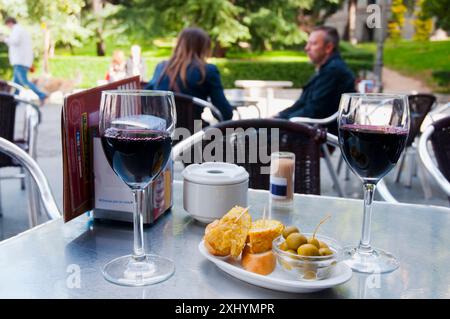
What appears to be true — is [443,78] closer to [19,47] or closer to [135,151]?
[19,47]

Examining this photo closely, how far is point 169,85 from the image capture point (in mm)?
3896

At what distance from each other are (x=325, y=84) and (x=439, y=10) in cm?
1302

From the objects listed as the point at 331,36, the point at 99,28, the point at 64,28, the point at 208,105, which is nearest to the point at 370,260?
the point at 208,105

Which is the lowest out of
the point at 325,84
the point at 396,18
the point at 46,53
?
the point at 325,84

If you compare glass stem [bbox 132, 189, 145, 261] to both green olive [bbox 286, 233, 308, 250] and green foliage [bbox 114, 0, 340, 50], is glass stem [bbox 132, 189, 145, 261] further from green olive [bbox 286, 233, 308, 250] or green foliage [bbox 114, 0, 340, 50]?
green foliage [bbox 114, 0, 340, 50]

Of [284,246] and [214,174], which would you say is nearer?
[284,246]

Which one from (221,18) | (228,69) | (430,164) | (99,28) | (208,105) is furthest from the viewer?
(99,28)

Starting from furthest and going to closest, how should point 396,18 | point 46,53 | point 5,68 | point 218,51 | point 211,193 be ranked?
1. point 396,18
2. point 218,51
3. point 46,53
4. point 5,68
5. point 211,193

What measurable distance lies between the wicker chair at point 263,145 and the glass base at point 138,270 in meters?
0.93

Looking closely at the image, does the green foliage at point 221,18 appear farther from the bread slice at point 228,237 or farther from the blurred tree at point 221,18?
the bread slice at point 228,237

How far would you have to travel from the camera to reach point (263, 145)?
183cm

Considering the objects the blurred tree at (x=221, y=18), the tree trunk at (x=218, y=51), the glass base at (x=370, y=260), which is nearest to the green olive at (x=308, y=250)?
the glass base at (x=370, y=260)

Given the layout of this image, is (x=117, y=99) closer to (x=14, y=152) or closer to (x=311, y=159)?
(x=14, y=152)
